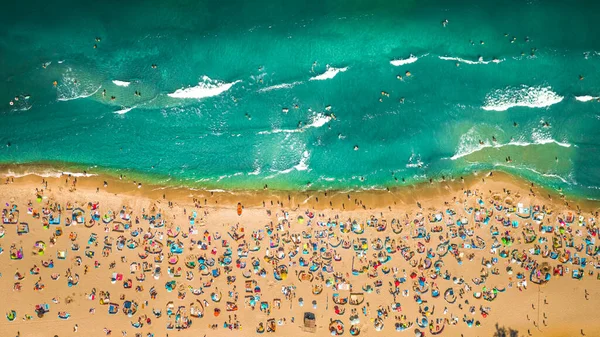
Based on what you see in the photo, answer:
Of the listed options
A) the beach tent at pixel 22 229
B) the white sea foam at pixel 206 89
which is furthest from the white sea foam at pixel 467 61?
the beach tent at pixel 22 229

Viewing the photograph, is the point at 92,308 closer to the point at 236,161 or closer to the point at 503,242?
the point at 236,161

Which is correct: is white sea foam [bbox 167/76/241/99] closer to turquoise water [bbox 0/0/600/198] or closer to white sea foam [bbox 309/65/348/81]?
turquoise water [bbox 0/0/600/198]

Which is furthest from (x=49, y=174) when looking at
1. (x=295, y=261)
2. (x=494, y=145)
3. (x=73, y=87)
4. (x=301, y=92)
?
(x=494, y=145)

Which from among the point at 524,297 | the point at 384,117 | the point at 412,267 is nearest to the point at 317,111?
the point at 384,117

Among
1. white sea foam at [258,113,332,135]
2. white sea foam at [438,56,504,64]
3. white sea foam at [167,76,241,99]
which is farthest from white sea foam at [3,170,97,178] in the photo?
white sea foam at [438,56,504,64]

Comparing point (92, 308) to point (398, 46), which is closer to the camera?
point (92, 308)

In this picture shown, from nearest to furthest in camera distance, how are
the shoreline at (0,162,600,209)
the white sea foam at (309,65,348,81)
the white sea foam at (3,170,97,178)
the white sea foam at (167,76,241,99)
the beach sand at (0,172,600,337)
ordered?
the beach sand at (0,172,600,337)
the white sea foam at (3,170,97,178)
the shoreline at (0,162,600,209)
the white sea foam at (167,76,241,99)
the white sea foam at (309,65,348,81)

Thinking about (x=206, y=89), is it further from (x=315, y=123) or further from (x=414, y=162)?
(x=414, y=162)
